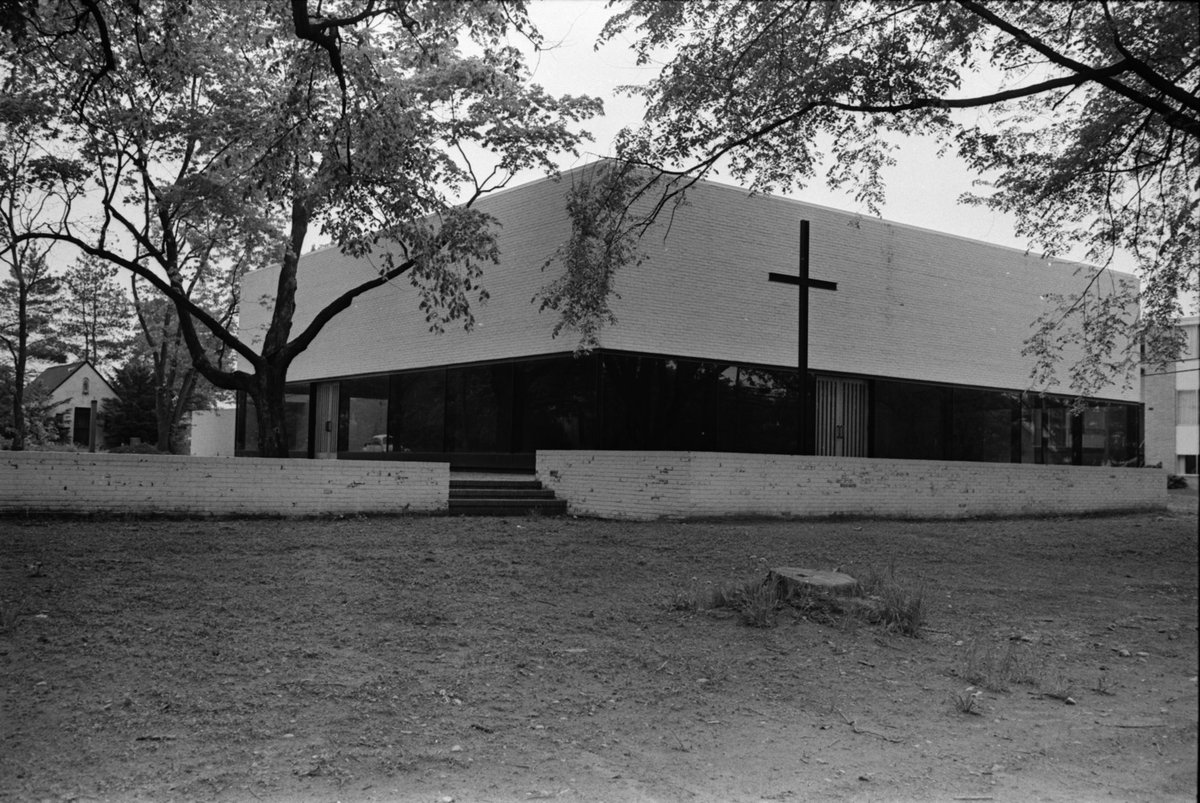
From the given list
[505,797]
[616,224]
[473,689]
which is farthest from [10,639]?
[616,224]

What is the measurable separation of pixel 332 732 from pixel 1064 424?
76.4ft

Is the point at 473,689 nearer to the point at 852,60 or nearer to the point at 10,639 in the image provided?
the point at 10,639

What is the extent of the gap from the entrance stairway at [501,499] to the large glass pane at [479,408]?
12.1 ft

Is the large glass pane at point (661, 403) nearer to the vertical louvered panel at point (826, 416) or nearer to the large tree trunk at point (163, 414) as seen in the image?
the vertical louvered panel at point (826, 416)

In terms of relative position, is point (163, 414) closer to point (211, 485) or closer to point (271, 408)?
point (271, 408)

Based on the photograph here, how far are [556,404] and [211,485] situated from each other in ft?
23.2

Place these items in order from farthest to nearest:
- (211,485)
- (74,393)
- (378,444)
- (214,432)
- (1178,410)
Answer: (74,393) → (214,432) → (378,444) → (211,485) → (1178,410)

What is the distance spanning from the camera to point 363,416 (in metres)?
22.3

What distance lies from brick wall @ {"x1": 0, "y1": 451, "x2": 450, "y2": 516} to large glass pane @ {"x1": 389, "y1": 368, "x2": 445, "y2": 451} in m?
7.23

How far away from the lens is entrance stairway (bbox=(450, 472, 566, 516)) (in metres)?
12.7

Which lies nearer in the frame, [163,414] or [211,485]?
[211,485]

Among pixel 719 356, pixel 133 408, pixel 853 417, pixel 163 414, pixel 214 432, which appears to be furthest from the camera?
pixel 133 408

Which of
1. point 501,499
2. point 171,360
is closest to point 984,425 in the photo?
point 501,499

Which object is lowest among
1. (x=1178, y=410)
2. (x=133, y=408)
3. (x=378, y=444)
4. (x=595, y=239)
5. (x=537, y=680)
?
(x=537, y=680)
